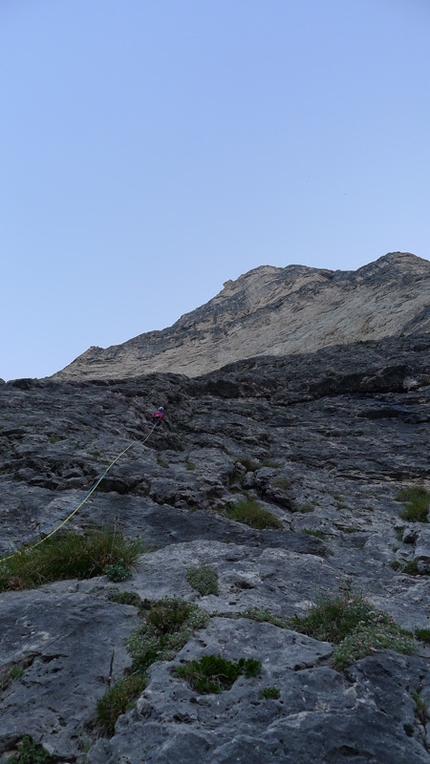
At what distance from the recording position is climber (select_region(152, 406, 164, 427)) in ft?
52.7

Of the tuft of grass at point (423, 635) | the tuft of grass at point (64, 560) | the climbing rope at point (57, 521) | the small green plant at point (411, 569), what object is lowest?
the small green plant at point (411, 569)

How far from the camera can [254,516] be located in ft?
33.9

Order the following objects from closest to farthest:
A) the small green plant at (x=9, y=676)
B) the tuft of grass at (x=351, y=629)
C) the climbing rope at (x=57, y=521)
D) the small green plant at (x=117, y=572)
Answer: the small green plant at (x=9, y=676) → the tuft of grass at (x=351, y=629) → the small green plant at (x=117, y=572) → the climbing rope at (x=57, y=521)

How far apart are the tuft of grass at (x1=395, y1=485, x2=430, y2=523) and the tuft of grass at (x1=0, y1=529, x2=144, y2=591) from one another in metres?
5.92

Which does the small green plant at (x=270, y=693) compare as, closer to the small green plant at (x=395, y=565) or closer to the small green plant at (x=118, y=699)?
the small green plant at (x=118, y=699)

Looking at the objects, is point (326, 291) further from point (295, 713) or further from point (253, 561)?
point (295, 713)

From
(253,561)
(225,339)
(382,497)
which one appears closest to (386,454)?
(382,497)

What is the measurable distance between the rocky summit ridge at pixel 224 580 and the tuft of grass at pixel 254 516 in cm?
5

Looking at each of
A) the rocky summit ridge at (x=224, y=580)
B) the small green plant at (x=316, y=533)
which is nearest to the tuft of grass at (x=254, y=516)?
the rocky summit ridge at (x=224, y=580)

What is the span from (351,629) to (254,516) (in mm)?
4242

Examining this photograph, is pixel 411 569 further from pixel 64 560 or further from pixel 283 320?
pixel 283 320

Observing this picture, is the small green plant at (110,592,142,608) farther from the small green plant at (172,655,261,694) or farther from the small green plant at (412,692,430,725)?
the small green plant at (412,692,430,725)

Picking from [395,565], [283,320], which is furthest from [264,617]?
[283,320]

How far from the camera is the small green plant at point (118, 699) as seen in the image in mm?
4984
